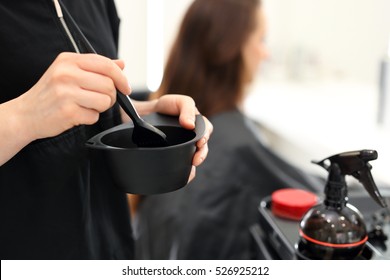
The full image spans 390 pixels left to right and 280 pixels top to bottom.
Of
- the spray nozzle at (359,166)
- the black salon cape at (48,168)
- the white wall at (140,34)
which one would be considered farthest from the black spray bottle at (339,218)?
the white wall at (140,34)

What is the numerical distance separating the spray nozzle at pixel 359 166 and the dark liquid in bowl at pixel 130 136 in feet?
0.65

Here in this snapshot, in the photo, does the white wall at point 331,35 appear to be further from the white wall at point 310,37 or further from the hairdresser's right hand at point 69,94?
the hairdresser's right hand at point 69,94

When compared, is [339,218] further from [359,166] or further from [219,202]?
[219,202]

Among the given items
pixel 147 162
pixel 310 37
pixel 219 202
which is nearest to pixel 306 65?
pixel 310 37

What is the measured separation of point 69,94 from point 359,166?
37 cm

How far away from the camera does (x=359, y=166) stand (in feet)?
1.95

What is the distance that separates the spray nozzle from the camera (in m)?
0.58

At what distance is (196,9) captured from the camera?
1.43 meters

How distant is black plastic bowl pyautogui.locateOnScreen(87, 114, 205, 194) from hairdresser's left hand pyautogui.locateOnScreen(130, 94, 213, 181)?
0.5 inches

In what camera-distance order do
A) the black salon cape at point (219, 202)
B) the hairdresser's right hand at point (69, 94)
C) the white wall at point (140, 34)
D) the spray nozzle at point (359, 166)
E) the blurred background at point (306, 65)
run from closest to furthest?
the hairdresser's right hand at point (69, 94)
the spray nozzle at point (359, 166)
the black salon cape at point (219, 202)
the blurred background at point (306, 65)
the white wall at point (140, 34)

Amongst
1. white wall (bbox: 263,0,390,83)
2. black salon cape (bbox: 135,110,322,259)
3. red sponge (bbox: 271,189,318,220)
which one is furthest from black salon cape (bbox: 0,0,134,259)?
white wall (bbox: 263,0,390,83)

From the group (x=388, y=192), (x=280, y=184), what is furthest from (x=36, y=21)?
(x=280, y=184)

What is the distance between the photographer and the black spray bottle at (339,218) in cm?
59
